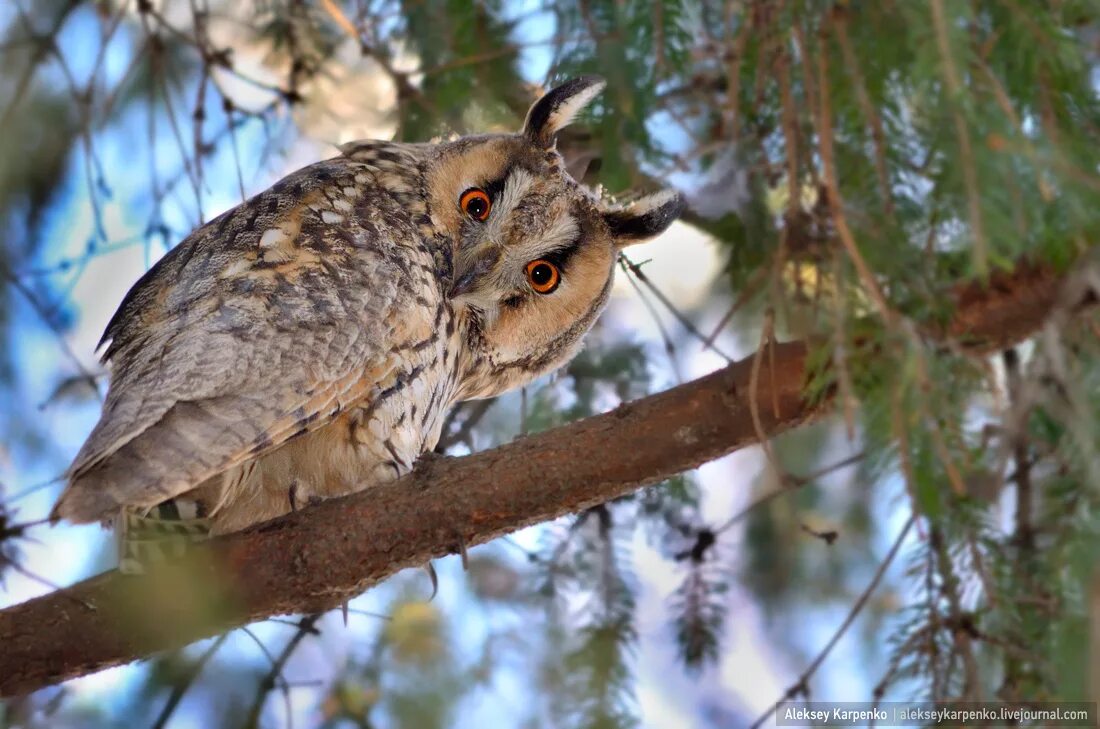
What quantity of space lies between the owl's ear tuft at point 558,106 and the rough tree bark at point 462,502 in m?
0.72

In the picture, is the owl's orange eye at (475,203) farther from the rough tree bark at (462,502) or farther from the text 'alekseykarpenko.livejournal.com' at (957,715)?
the text 'alekseykarpenko.livejournal.com' at (957,715)

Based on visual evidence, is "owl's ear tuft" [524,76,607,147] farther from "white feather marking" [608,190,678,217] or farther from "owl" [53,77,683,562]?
"white feather marking" [608,190,678,217]

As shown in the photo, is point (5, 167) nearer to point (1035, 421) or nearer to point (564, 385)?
point (564, 385)

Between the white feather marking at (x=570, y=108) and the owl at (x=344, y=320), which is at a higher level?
the white feather marking at (x=570, y=108)

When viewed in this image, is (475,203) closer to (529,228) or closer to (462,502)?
(529,228)

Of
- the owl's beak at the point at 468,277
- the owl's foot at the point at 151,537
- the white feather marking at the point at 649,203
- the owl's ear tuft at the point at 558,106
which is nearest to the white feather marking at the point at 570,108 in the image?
the owl's ear tuft at the point at 558,106

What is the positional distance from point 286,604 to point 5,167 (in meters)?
1.26

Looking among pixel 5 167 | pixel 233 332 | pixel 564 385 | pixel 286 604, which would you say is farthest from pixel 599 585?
pixel 5 167

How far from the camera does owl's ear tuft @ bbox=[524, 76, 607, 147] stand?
2.32 meters

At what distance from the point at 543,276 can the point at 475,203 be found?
21cm

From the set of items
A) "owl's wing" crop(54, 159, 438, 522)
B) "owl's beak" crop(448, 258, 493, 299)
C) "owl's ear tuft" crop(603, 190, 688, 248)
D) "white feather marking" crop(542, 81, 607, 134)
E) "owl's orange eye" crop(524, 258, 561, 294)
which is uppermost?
"white feather marking" crop(542, 81, 607, 134)

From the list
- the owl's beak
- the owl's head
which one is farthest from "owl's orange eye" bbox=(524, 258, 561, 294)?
the owl's beak

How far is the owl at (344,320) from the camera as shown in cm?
179

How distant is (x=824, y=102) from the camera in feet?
5.49
